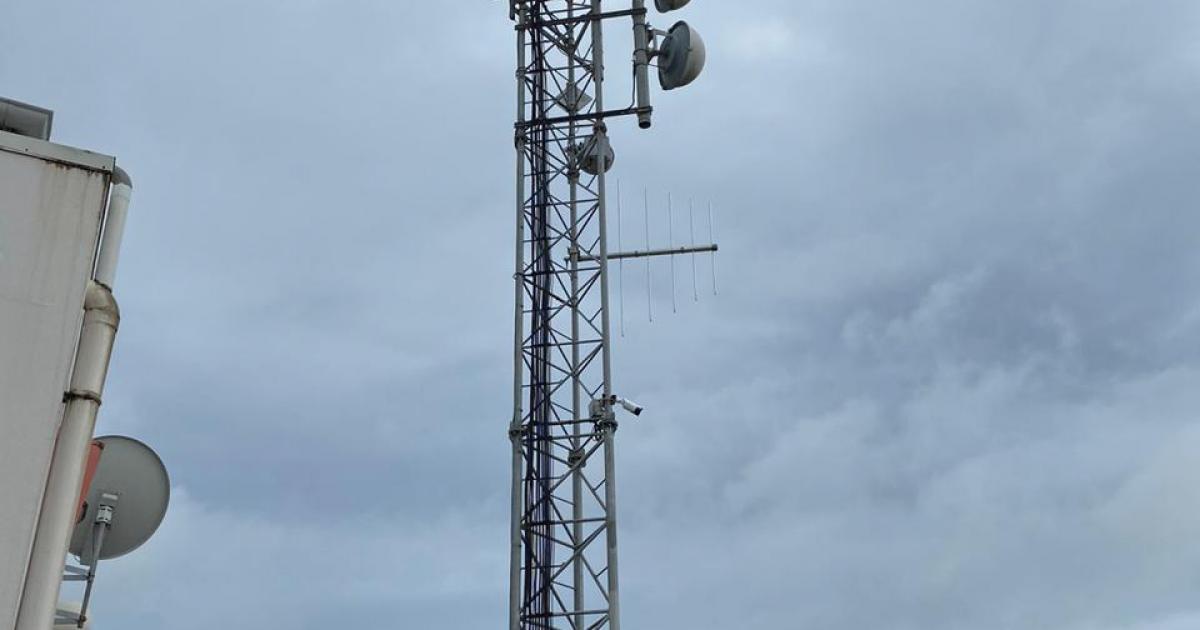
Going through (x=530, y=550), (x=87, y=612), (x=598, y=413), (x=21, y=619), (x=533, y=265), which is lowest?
(x=21, y=619)

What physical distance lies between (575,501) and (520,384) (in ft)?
7.49

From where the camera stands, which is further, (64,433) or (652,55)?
(652,55)

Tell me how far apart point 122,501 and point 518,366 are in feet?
40.4

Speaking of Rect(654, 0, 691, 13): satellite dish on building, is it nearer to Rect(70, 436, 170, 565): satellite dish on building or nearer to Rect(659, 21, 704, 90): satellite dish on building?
Rect(659, 21, 704, 90): satellite dish on building

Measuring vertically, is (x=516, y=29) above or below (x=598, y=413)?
above

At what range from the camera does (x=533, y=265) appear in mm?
23219

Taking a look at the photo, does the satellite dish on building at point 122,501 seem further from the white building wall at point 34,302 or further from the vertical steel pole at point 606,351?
the vertical steel pole at point 606,351

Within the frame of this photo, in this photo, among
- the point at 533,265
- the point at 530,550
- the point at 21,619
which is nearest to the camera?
the point at 21,619

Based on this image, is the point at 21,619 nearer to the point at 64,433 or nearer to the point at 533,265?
the point at 64,433

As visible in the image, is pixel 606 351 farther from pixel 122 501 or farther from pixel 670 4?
pixel 122 501

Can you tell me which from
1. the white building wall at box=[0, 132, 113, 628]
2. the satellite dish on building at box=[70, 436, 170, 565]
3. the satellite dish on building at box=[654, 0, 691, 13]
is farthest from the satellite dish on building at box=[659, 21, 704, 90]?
the white building wall at box=[0, 132, 113, 628]

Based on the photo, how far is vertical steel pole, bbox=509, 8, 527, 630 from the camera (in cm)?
Result: 2088

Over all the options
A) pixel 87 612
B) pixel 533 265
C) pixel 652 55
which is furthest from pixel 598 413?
pixel 87 612

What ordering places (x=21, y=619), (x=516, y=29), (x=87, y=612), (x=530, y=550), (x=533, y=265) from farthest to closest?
(x=516, y=29), (x=533, y=265), (x=530, y=550), (x=87, y=612), (x=21, y=619)
